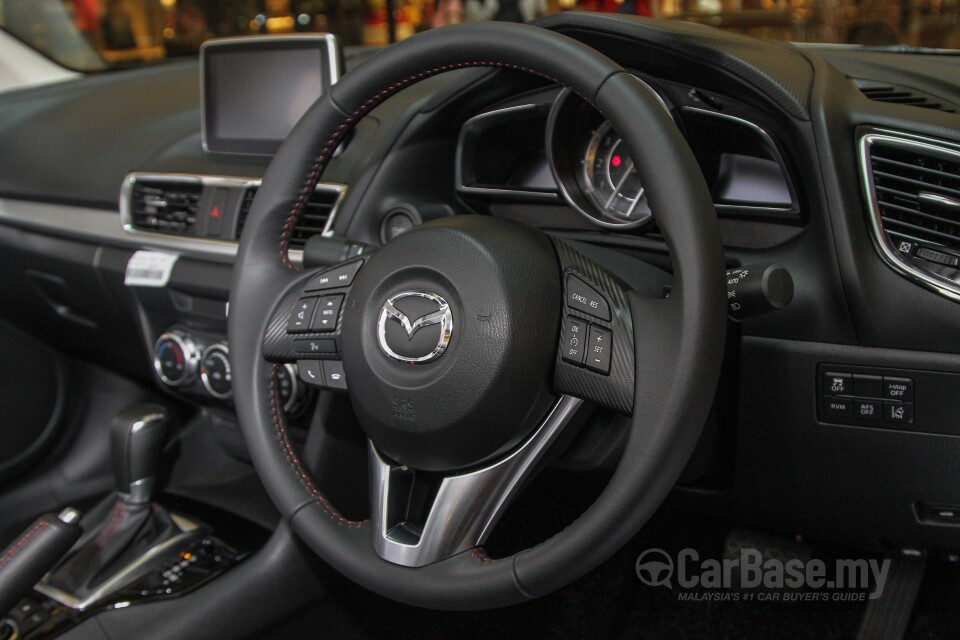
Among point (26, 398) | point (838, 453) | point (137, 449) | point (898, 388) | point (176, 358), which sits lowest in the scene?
point (26, 398)

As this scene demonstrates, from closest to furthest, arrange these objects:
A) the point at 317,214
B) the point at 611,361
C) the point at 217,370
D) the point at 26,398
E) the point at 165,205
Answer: the point at 611,361 < the point at 317,214 < the point at 217,370 < the point at 165,205 < the point at 26,398

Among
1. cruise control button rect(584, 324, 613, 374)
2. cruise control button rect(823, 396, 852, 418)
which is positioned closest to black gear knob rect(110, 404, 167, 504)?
cruise control button rect(584, 324, 613, 374)

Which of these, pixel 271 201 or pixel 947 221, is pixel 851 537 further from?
pixel 271 201

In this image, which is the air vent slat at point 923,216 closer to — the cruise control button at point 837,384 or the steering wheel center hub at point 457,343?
the cruise control button at point 837,384

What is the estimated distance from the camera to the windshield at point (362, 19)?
1.70 metres

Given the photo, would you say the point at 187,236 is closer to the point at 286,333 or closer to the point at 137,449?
the point at 137,449

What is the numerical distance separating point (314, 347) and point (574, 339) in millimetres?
313

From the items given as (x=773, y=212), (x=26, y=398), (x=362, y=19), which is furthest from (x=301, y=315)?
(x=362, y=19)

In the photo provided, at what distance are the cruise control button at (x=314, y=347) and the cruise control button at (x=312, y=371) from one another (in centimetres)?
1

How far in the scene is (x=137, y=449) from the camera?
160 cm

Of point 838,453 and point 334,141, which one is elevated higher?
A: point 334,141

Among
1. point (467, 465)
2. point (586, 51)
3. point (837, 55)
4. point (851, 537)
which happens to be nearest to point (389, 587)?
point (467, 465)

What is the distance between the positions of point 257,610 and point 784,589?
872mm

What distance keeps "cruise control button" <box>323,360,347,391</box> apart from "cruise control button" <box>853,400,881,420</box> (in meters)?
0.61
